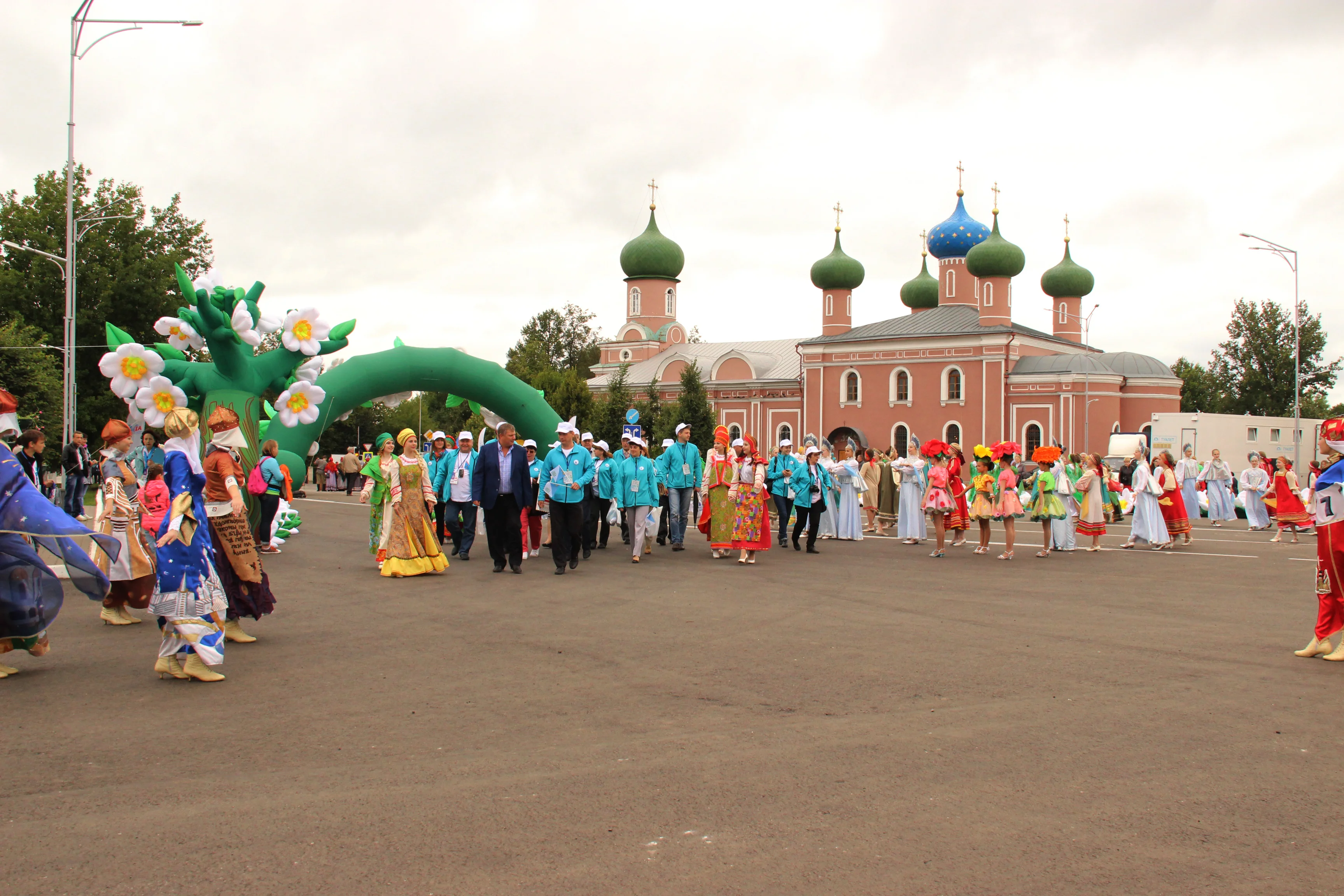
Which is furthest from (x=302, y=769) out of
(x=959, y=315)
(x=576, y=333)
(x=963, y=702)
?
(x=576, y=333)

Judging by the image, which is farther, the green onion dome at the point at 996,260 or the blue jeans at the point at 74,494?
the green onion dome at the point at 996,260

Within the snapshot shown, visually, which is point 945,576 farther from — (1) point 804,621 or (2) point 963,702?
(2) point 963,702

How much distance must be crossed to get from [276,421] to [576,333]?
64.7m

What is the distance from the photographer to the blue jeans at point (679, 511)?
51.1 feet

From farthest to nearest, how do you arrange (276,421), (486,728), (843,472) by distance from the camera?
(843,472)
(276,421)
(486,728)

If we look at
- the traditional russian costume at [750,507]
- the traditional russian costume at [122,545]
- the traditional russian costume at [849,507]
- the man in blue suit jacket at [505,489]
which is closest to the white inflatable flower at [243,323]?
the traditional russian costume at [122,545]

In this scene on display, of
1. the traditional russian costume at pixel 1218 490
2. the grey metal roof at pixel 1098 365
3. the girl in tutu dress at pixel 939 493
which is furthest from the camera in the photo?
the grey metal roof at pixel 1098 365

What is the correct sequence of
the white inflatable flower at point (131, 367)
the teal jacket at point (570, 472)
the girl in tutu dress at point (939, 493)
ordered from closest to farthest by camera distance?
the white inflatable flower at point (131, 367) → the teal jacket at point (570, 472) → the girl in tutu dress at point (939, 493)

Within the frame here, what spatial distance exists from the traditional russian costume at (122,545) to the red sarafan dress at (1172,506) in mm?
14220

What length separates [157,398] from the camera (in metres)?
9.05

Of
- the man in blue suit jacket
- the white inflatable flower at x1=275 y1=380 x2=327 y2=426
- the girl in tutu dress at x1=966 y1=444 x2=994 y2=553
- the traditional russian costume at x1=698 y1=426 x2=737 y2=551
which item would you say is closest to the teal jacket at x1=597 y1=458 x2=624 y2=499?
the traditional russian costume at x1=698 y1=426 x2=737 y2=551

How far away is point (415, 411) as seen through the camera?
82.5 metres

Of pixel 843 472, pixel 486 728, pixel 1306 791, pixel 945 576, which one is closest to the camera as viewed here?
pixel 1306 791

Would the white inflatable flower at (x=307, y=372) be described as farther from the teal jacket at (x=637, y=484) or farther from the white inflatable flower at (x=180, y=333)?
the teal jacket at (x=637, y=484)
